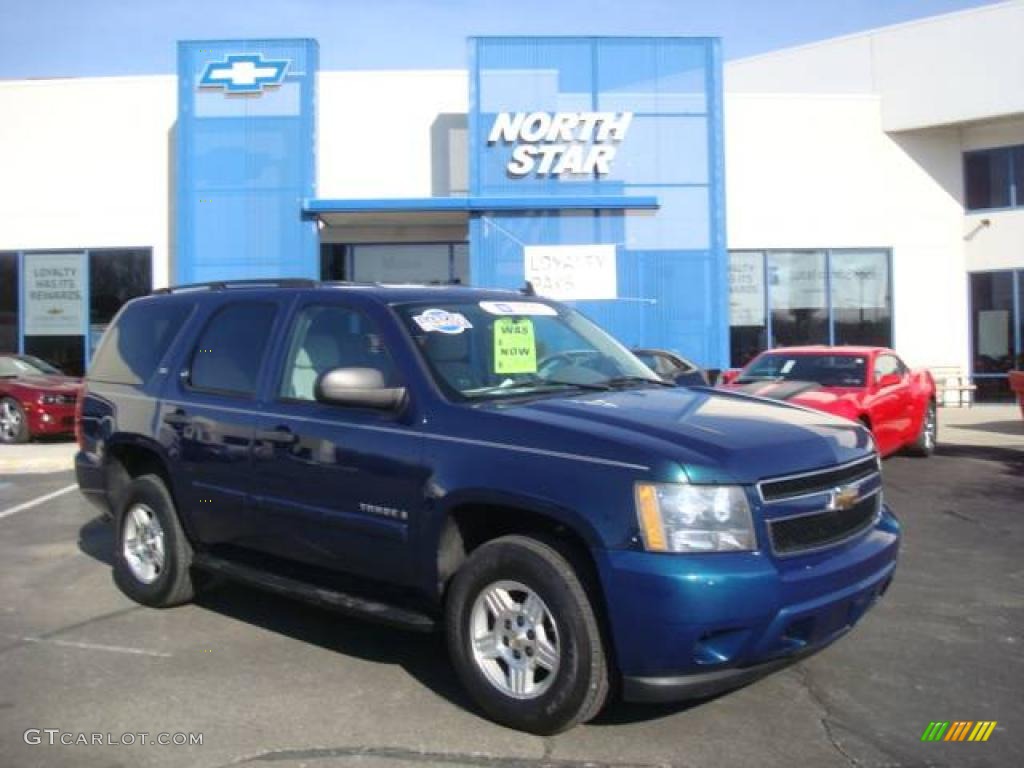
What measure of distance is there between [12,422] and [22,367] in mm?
1460

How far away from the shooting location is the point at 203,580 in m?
5.64

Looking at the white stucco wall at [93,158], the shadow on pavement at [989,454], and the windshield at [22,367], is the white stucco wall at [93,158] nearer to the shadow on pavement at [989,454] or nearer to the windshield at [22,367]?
the windshield at [22,367]

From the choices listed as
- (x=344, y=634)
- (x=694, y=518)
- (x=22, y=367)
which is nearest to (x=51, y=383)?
(x=22, y=367)

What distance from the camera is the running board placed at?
13.4 ft

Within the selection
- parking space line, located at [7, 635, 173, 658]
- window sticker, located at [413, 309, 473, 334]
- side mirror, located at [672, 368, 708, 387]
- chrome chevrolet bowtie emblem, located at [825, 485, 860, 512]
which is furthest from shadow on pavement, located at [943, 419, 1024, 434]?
parking space line, located at [7, 635, 173, 658]

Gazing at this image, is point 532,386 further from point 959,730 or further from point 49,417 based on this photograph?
point 49,417

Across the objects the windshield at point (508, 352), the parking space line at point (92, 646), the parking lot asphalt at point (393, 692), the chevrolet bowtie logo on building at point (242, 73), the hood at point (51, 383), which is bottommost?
the parking lot asphalt at point (393, 692)

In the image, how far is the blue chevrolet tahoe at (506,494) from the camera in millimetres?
3418

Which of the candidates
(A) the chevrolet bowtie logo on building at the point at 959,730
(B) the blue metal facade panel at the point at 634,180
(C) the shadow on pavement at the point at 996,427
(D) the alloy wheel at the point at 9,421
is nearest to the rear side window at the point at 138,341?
(A) the chevrolet bowtie logo on building at the point at 959,730

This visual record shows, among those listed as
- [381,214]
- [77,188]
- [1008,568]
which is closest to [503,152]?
[381,214]

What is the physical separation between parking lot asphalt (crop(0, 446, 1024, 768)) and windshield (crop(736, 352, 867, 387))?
433cm

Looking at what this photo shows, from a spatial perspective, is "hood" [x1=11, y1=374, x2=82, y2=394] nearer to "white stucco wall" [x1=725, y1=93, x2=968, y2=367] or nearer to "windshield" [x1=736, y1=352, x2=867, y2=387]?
"windshield" [x1=736, y1=352, x2=867, y2=387]

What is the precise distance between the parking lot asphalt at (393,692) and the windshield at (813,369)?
Answer: 14.2 ft

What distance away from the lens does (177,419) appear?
17.3ft
